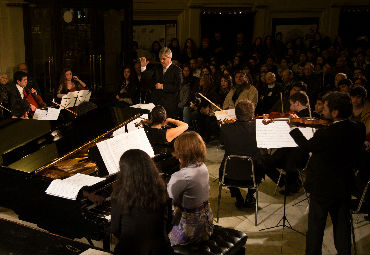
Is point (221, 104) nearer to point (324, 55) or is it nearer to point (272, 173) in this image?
point (272, 173)

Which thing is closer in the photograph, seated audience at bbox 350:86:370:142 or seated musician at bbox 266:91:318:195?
seated musician at bbox 266:91:318:195

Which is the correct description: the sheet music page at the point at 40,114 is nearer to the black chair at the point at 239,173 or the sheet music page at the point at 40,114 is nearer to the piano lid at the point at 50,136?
the piano lid at the point at 50,136

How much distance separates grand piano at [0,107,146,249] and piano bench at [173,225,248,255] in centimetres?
61

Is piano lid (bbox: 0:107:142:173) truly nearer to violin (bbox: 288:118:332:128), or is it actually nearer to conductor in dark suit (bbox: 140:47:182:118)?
violin (bbox: 288:118:332:128)

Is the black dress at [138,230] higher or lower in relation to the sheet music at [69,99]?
lower

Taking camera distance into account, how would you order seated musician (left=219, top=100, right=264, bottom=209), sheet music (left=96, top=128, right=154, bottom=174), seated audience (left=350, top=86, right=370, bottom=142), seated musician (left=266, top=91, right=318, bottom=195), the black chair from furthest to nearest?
seated audience (left=350, top=86, right=370, bottom=142), seated musician (left=266, top=91, right=318, bottom=195), seated musician (left=219, top=100, right=264, bottom=209), the black chair, sheet music (left=96, top=128, right=154, bottom=174)

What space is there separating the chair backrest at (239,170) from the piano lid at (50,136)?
1.10m

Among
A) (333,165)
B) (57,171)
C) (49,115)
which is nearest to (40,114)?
(49,115)

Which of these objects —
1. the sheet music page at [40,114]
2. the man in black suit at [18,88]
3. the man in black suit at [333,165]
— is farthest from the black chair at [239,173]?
the man in black suit at [18,88]

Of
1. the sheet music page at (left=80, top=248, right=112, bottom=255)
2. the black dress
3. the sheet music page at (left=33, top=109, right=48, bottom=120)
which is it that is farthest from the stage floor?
the sheet music page at (left=80, top=248, right=112, bottom=255)

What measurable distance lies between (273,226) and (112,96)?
6031 mm

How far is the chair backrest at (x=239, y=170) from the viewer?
14.4ft

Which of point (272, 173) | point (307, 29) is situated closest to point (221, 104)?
point (272, 173)

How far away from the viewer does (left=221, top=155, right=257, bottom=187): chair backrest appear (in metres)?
4.39
